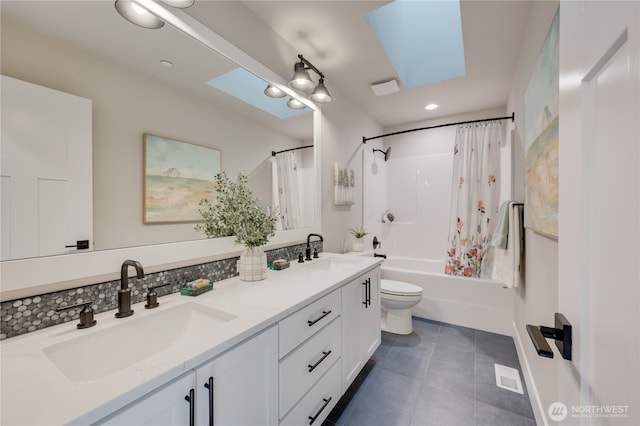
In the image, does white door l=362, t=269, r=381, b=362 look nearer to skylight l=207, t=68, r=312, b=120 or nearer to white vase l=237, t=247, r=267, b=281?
white vase l=237, t=247, r=267, b=281

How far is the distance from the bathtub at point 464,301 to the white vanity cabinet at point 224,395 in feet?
7.83

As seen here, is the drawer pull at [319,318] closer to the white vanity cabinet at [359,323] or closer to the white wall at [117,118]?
the white vanity cabinet at [359,323]

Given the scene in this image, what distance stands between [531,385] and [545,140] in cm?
158

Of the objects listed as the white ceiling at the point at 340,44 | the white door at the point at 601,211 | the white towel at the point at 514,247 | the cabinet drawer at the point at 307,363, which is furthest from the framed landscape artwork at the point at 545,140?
the cabinet drawer at the point at 307,363

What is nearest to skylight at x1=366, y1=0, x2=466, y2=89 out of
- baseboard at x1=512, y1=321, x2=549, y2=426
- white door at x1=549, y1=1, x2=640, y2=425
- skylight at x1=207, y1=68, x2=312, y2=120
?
skylight at x1=207, y1=68, x2=312, y2=120

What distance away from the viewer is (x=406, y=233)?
3.81m

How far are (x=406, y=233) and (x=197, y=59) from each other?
339 centimetres

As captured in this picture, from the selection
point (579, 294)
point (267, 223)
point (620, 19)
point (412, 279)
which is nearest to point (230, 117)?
point (267, 223)

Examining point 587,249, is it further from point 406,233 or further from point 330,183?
point 406,233

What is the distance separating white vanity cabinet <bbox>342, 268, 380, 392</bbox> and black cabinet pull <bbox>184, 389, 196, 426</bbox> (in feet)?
3.10

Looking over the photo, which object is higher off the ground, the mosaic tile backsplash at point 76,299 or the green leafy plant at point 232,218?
the green leafy plant at point 232,218

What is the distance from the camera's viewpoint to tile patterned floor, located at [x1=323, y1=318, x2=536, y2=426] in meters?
1.52

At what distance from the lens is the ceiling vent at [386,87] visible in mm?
2500

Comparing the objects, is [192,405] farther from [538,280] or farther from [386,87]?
[386,87]
